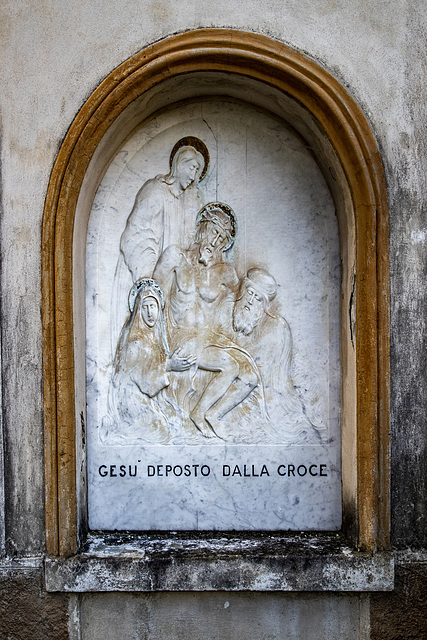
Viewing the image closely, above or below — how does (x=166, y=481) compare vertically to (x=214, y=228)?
below

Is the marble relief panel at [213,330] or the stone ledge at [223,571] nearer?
the stone ledge at [223,571]

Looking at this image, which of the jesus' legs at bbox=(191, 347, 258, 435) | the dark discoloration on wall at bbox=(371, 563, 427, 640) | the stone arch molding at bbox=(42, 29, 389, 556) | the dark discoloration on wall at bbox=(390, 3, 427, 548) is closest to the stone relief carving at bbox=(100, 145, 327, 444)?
the jesus' legs at bbox=(191, 347, 258, 435)

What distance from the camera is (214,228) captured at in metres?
4.29

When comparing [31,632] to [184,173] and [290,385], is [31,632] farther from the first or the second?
[184,173]

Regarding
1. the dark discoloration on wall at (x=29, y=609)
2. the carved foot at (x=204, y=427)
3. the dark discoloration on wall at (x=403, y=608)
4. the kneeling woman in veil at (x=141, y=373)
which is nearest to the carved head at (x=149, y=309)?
the kneeling woman in veil at (x=141, y=373)

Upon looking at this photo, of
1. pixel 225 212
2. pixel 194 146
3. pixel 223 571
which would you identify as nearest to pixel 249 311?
pixel 225 212

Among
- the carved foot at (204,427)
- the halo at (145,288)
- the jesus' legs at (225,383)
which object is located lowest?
the carved foot at (204,427)

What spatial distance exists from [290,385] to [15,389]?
1.78 meters

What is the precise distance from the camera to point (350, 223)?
158 inches

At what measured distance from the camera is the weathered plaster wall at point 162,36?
3.82 m

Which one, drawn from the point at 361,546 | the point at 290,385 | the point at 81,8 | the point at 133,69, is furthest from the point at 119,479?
the point at 81,8

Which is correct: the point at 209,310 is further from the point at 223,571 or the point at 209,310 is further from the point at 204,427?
the point at 223,571

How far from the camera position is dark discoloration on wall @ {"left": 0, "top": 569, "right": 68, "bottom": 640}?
3.87 meters

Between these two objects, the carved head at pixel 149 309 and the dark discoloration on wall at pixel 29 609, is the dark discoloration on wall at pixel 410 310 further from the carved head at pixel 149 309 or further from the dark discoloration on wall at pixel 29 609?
the dark discoloration on wall at pixel 29 609
